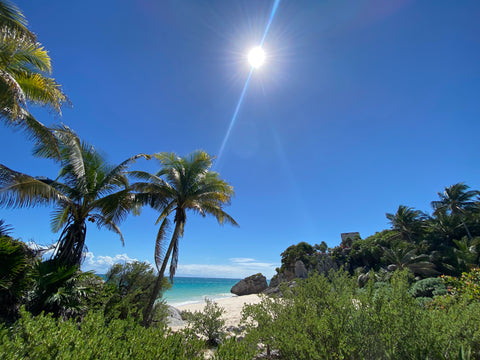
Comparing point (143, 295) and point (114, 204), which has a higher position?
point (114, 204)

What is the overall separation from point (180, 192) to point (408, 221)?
3691 centimetres

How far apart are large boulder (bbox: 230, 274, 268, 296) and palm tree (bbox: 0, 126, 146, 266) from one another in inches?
1174

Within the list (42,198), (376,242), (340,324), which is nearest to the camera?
(340,324)

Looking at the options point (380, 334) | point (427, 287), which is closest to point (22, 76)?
point (380, 334)

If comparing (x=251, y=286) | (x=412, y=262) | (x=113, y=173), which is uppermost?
(x=113, y=173)

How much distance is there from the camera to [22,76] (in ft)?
21.1

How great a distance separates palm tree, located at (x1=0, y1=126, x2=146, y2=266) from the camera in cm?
707

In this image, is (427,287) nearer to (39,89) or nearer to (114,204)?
(114,204)

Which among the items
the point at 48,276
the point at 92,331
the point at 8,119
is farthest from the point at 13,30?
the point at 92,331

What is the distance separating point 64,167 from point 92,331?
328 inches

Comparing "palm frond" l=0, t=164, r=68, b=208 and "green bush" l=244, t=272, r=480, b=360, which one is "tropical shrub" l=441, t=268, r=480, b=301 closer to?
"green bush" l=244, t=272, r=480, b=360

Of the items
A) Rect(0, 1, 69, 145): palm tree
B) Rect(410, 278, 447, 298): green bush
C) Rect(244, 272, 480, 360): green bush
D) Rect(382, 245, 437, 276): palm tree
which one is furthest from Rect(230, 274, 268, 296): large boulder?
Rect(0, 1, 69, 145): palm tree

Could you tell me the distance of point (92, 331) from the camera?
302cm

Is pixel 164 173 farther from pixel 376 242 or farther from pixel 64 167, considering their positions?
pixel 376 242
